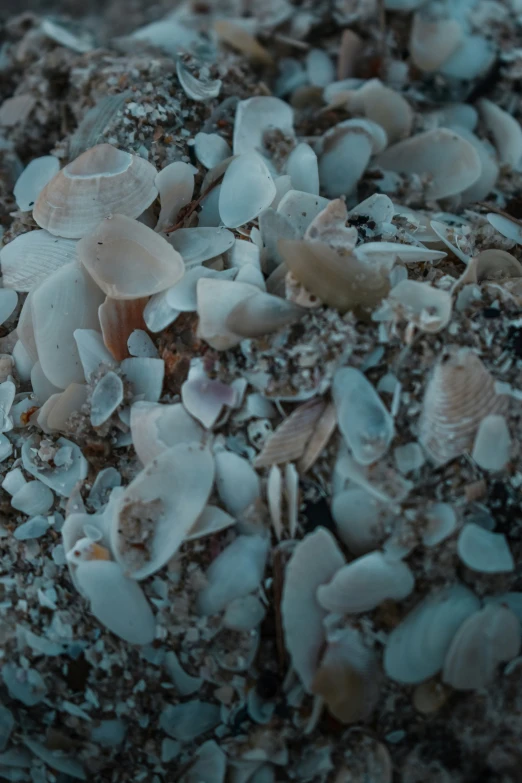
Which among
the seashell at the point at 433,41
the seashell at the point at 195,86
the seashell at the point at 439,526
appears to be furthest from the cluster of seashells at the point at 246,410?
the seashell at the point at 433,41

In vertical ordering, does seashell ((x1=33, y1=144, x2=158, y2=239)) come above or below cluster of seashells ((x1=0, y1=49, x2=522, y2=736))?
above

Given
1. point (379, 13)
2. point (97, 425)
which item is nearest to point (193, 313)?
point (97, 425)

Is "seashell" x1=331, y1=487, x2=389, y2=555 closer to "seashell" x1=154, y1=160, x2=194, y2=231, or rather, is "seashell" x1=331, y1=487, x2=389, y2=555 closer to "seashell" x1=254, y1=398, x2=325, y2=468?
"seashell" x1=254, y1=398, x2=325, y2=468

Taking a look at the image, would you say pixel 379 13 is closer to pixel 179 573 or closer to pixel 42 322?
pixel 42 322

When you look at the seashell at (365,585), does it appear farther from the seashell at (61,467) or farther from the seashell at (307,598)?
the seashell at (61,467)

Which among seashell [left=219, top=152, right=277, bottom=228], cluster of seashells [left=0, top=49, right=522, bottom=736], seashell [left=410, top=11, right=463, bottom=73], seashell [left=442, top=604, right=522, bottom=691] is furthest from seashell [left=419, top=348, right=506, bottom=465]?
seashell [left=410, top=11, right=463, bottom=73]

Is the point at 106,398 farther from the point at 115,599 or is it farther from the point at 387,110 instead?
the point at 387,110
